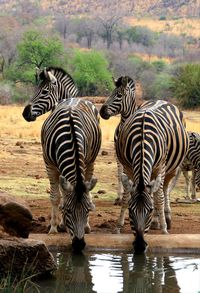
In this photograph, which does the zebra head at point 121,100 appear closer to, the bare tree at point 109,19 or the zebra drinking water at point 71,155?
the zebra drinking water at point 71,155

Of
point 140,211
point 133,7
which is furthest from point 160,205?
point 133,7

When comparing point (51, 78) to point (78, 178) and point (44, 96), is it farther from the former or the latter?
point (78, 178)

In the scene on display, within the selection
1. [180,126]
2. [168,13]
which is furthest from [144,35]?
[180,126]

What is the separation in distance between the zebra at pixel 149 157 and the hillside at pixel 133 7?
119323 mm

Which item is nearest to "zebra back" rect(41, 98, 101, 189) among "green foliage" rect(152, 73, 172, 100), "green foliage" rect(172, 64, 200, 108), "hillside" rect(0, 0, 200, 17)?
"green foliage" rect(172, 64, 200, 108)

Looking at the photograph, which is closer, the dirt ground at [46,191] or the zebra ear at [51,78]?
the dirt ground at [46,191]

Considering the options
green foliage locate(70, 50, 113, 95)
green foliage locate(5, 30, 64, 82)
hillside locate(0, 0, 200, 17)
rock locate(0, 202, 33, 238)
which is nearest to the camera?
rock locate(0, 202, 33, 238)

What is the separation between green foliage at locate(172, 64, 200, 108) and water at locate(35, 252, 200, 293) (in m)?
37.9

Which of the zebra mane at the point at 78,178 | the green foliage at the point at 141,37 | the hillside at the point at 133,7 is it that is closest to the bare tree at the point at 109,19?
the hillside at the point at 133,7

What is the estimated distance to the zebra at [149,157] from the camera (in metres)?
7.72

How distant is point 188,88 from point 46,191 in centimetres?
3282

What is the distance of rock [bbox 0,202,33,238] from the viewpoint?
7867 mm

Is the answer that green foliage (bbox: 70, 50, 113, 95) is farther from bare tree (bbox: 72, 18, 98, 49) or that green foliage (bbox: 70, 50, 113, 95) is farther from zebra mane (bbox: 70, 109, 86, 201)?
zebra mane (bbox: 70, 109, 86, 201)

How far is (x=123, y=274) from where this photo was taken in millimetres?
7418
